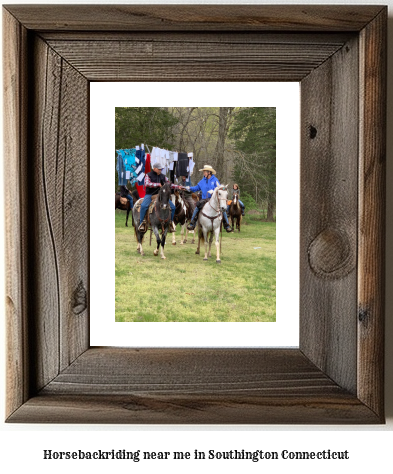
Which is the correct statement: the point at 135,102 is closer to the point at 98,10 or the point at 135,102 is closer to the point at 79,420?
the point at 98,10

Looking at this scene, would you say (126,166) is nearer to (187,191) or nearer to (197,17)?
(187,191)

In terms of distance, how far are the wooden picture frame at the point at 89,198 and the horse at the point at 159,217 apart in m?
0.11

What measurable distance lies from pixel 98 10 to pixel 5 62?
0.21 metres

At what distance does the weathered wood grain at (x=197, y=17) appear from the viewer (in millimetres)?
1001

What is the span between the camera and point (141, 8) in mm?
1003

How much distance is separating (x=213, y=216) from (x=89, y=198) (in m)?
0.26

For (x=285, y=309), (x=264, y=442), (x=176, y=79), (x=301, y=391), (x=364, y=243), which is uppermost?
(x=176, y=79)

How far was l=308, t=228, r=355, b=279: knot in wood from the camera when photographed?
1.04m

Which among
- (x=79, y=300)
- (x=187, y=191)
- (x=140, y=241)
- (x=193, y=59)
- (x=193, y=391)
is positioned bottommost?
(x=193, y=391)

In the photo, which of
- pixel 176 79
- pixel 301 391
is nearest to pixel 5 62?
pixel 176 79

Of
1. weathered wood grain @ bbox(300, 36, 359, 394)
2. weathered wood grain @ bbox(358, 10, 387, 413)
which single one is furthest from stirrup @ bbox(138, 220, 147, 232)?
weathered wood grain @ bbox(358, 10, 387, 413)

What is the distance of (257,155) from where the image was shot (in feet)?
3.54

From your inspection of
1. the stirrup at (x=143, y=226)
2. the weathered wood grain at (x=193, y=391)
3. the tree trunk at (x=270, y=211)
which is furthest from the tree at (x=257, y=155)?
the weathered wood grain at (x=193, y=391)

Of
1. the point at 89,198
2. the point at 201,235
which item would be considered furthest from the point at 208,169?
the point at 89,198
